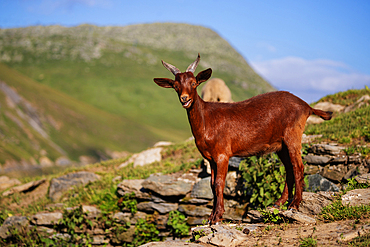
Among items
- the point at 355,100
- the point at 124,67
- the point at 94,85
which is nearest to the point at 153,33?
the point at 124,67

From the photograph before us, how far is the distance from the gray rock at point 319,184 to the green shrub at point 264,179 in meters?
0.86

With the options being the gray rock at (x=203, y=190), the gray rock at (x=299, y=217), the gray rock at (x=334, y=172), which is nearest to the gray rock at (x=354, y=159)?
the gray rock at (x=334, y=172)

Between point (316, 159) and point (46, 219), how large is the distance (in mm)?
10079

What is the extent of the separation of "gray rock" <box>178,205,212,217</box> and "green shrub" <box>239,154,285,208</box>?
1673mm

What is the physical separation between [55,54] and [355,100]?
126 meters

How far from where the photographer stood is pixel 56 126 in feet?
157

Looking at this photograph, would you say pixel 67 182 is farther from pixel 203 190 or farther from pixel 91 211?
pixel 203 190

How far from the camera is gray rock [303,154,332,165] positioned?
33.0ft

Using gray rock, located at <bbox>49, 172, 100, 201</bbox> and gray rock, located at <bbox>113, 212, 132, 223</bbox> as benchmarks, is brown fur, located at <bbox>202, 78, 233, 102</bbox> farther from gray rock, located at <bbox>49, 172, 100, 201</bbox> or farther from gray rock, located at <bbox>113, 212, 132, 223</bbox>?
gray rock, located at <bbox>113, 212, 132, 223</bbox>

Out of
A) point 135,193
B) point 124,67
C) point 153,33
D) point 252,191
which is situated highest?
point 153,33

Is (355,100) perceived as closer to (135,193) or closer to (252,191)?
(252,191)

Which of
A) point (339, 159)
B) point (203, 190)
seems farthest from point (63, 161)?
point (339, 159)

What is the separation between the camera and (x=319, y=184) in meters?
9.16

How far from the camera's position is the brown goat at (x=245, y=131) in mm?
6574
